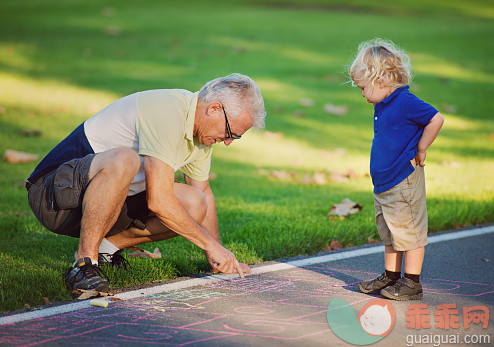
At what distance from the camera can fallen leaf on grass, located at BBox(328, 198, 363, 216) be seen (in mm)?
5270

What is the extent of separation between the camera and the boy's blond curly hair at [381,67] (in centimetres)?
360

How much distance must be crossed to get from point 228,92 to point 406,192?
123 cm

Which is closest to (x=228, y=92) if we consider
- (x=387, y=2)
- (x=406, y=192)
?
(x=406, y=192)

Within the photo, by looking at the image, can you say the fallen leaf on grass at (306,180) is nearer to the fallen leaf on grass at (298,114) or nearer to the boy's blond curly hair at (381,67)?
the boy's blond curly hair at (381,67)

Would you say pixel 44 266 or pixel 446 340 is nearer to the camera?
pixel 446 340

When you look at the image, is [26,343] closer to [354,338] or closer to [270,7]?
[354,338]

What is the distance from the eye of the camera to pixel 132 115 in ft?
12.1

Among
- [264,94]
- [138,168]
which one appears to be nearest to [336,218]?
[138,168]

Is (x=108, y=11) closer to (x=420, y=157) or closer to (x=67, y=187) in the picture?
(x=67, y=187)

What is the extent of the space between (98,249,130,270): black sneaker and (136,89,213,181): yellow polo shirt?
740 millimetres

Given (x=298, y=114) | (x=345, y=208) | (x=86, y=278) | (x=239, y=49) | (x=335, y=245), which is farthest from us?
(x=239, y=49)

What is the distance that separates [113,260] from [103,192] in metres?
0.61

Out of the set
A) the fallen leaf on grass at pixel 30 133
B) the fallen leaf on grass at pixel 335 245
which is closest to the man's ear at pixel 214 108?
the fallen leaf on grass at pixel 335 245

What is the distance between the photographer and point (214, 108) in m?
3.55
